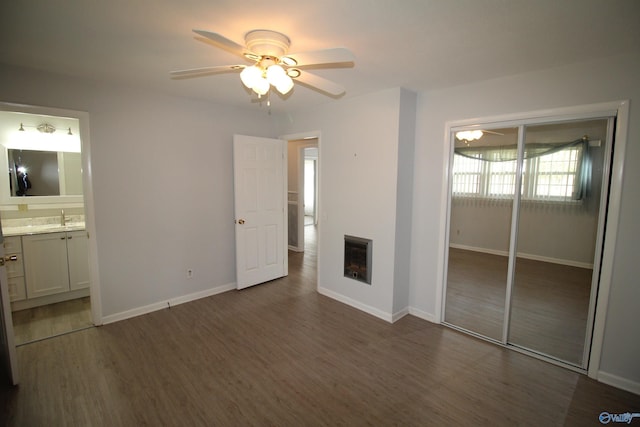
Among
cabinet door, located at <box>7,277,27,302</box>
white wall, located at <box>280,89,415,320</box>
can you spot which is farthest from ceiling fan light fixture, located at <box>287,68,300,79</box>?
cabinet door, located at <box>7,277,27,302</box>

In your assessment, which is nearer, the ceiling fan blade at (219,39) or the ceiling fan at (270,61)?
the ceiling fan blade at (219,39)

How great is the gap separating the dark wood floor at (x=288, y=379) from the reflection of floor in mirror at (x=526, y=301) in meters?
0.32

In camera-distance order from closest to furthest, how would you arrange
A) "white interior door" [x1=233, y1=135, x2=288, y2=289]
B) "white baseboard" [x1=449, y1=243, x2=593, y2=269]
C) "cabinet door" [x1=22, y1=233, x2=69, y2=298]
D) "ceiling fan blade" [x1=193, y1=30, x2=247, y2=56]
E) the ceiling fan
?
"ceiling fan blade" [x1=193, y1=30, x2=247, y2=56]
the ceiling fan
"white baseboard" [x1=449, y1=243, x2=593, y2=269]
"cabinet door" [x1=22, y1=233, x2=69, y2=298]
"white interior door" [x1=233, y1=135, x2=288, y2=289]

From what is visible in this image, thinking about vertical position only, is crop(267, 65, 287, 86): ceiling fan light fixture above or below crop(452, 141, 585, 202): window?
above

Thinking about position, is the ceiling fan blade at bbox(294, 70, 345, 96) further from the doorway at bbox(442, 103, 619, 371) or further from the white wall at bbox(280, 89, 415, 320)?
the doorway at bbox(442, 103, 619, 371)

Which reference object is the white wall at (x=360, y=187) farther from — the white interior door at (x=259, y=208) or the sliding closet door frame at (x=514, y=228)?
the sliding closet door frame at (x=514, y=228)

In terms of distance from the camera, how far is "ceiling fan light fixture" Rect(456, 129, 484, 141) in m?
2.98

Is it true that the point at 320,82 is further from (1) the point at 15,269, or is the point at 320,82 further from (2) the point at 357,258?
(1) the point at 15,269

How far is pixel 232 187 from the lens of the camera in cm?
412

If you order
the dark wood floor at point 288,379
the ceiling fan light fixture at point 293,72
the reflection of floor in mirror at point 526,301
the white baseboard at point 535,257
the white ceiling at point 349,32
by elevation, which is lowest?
the dark wood floor at point 288,379

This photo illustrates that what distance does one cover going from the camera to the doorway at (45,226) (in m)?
3.36

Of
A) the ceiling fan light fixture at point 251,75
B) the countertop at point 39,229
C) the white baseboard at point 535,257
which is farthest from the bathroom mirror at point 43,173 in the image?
the white baseboard at point 535,257

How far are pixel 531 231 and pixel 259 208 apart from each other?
3363 millimetres

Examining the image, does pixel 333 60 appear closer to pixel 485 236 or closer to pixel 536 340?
pixel 485 236
